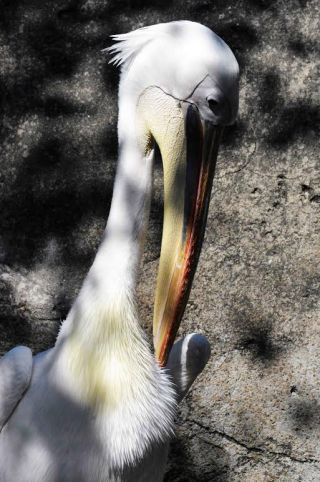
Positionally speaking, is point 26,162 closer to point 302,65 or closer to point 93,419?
point 302,65

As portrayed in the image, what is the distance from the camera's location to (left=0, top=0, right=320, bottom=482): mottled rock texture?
330 cm

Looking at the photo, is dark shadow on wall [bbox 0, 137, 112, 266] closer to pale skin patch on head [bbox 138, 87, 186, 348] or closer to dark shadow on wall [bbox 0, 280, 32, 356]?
dark shadow on wall [bbox 0, 280, 32, 356]

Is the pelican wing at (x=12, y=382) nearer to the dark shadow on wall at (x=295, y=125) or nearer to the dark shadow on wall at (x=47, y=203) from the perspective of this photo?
the dark shadow on wall at (x=47, y=203)

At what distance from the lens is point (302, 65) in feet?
11.3

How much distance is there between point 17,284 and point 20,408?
96cm

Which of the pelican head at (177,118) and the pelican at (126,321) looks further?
the pelican at (126,321)

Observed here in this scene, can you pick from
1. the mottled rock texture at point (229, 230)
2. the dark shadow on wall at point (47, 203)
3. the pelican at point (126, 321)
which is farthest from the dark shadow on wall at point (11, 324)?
the pelican at point (126, 321)

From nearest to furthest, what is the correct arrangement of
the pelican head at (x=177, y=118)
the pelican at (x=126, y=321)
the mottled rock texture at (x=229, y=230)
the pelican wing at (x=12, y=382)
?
the pelican head at (x=177, y=118), the pelican at (x=126, y=321), the pelican wing at (x=12, y=382), the mottled rock texture at (x=229, y=230)

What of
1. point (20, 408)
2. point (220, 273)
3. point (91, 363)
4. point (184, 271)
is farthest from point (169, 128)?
point (220, 273)

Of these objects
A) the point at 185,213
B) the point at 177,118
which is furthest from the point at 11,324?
the point at 177,118

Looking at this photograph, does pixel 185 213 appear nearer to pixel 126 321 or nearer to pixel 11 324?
pixel 126 321

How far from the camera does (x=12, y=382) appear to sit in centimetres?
241

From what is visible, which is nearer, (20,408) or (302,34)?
(20,408)

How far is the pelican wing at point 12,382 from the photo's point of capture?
2.41m
